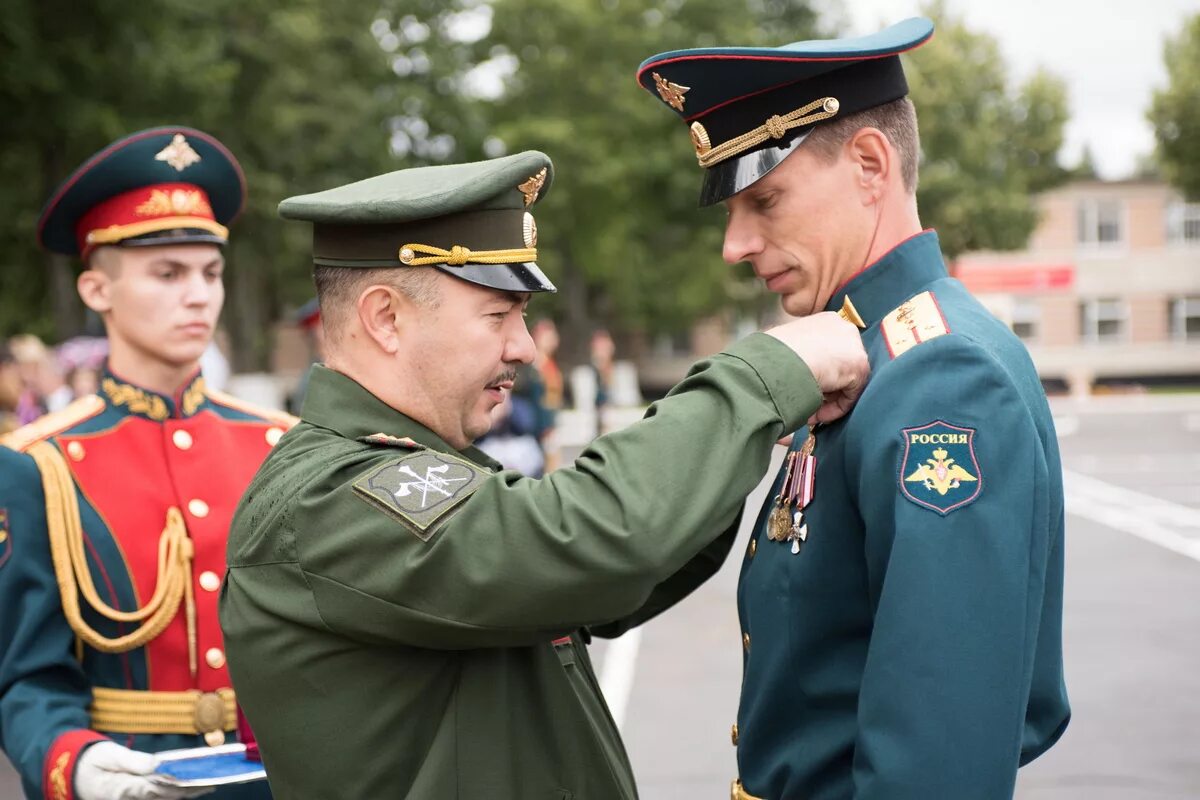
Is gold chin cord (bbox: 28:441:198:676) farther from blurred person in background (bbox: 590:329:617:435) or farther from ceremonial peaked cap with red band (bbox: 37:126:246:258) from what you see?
blurred person in background (bbox: 590:329:617:435)

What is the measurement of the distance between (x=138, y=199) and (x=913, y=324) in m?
2.28

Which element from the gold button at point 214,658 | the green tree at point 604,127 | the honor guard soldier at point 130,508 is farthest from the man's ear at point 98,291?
the green tree at point 604,127

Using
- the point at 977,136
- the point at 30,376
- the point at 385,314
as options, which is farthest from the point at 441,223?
the point at 977,136

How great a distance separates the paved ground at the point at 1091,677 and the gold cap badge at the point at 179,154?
354cm

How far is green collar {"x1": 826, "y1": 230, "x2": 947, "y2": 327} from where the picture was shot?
7.86ft

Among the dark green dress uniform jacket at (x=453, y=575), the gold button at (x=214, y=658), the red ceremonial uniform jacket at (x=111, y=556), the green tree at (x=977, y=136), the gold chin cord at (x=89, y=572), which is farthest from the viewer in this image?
the green tree at (x=977, y=136)

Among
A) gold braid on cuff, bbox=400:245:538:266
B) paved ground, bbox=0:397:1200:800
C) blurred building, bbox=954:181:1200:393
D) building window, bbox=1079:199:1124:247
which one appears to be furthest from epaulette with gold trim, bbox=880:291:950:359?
building window, bbox=1079:199:1124:247

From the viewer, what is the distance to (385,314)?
7.45 ft

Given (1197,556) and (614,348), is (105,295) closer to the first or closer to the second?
(1197,556)

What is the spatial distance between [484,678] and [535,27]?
114ft

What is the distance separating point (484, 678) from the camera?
2182 mm

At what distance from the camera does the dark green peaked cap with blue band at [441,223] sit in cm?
220

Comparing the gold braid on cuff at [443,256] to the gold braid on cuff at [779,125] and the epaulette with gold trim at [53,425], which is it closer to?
the gold braid on cuff at [779,125]

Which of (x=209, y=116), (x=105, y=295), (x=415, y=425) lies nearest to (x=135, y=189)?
(x=105, y=295)
